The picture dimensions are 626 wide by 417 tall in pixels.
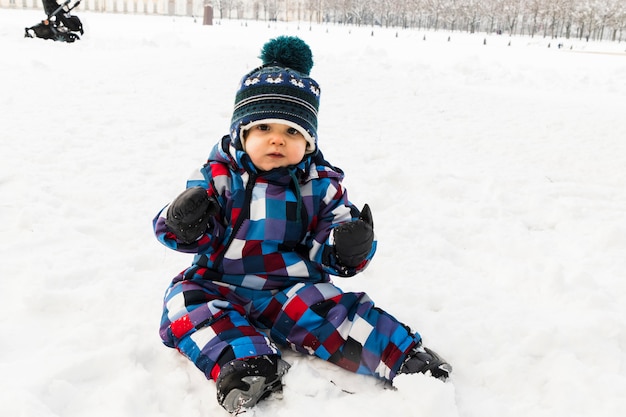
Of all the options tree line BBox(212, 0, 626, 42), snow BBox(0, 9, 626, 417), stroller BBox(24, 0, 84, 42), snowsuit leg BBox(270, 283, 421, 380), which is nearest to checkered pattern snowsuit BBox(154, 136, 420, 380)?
snowsuit leg BBox(270, 283, 421, 380)

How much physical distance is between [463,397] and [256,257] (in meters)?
0.97

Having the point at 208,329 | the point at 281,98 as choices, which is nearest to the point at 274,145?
the point at 281,98

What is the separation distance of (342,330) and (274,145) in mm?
810

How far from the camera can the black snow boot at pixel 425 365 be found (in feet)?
6.21

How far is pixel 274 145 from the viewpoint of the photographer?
2.18 meters

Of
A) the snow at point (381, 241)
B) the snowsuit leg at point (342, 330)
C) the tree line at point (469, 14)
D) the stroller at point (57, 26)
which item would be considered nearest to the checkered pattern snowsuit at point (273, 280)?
the snowsuit leg at point (342, 330)

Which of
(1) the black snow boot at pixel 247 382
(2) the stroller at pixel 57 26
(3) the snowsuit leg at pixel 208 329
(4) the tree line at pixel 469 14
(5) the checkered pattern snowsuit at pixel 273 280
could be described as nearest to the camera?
(1) the black snow boot at pixel 247 382

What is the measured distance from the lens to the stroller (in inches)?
462

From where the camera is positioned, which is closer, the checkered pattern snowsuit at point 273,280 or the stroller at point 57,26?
the checkered pattern snowsuit at point 273,280

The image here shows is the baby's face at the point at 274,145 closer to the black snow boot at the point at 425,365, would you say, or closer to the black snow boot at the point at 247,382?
the black snow boot at the point at 247,382

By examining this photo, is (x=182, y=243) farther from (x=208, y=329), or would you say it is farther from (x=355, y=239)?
(x=355, y=239)

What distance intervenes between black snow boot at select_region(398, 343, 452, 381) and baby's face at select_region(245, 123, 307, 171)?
36.9 inches

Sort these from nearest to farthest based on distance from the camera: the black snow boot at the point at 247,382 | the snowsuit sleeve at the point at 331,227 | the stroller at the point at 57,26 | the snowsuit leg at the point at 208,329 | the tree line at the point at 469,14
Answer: the black snow boot at the point at 247,382, the snowsuit leg at the point at 208,329, the snowsuit sleeve at the point at 331,227, the stroller at the point at 57,26, the tree line at the point at 469,14

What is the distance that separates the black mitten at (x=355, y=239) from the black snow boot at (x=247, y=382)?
1.61 ft
